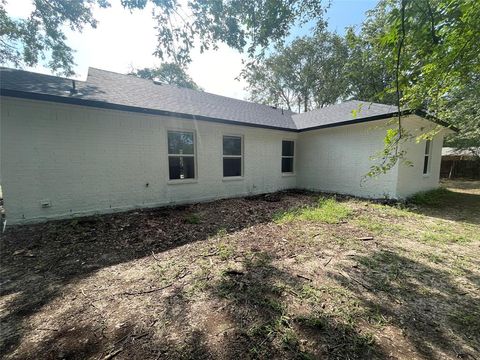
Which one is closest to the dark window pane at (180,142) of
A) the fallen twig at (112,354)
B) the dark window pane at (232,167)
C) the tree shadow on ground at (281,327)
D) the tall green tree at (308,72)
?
the dark window pane at (232,167)

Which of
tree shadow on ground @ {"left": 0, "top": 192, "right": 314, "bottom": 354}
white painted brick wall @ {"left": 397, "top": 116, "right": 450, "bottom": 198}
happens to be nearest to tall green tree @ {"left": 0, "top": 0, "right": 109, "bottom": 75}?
tree shadow on ground @ {"left": 0, "top": 192, "right": 314, "bottom": 354}

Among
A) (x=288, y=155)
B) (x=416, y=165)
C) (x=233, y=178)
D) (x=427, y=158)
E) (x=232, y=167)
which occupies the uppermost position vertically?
(x=288, y=155)

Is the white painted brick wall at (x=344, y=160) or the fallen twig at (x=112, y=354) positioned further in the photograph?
the white painted brick wall at (x=344, y=160)

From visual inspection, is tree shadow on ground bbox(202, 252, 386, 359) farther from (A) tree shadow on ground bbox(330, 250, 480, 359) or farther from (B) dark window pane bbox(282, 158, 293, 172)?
(B) dark window pane bbox(282, 158, 293, 172)

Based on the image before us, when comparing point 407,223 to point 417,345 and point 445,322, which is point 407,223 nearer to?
point 445,322

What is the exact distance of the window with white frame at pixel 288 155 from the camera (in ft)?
33.9

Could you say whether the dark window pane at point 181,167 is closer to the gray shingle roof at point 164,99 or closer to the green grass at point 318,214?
the gray shingle roof at point 164,99

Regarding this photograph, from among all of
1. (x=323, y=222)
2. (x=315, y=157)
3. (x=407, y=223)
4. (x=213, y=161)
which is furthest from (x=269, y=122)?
(x=407, y=223)

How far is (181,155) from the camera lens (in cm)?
711

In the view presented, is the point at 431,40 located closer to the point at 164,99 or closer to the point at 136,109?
the point at 136,109

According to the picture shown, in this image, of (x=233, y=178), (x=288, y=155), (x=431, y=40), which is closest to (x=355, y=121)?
(x=288, y=155)

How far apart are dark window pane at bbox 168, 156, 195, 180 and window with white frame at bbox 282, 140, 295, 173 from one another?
4894mm

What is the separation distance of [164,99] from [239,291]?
6.81m

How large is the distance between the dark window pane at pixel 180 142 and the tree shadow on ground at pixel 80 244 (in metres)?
1.93
